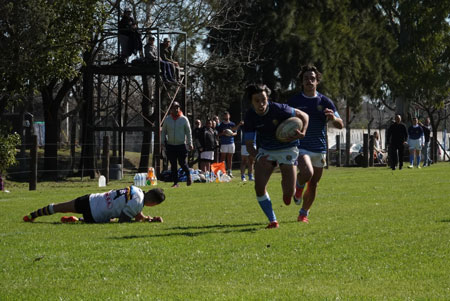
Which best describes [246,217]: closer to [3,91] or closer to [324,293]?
[324,293]

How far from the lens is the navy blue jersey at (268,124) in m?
10.4

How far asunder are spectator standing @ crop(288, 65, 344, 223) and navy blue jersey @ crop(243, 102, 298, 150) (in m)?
0.83

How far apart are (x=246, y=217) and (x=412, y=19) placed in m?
40.2

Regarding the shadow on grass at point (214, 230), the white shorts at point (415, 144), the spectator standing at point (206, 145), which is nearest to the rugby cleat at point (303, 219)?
the shadow on grass at point (214, 230)

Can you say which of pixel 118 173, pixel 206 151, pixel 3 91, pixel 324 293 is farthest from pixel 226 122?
pixel 324 293

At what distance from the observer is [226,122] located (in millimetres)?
26531

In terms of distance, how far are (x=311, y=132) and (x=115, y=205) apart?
10.1 feet

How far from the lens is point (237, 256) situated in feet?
26.8

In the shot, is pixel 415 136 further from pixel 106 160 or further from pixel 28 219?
pixel 28 219

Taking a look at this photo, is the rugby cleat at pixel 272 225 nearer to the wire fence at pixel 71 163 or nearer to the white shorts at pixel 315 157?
the white shorts at pixel 315 157

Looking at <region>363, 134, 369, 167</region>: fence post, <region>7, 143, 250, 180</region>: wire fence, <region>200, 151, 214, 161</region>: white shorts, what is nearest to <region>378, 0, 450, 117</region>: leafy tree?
<region>363, 134, 369, 167</region>: fence post

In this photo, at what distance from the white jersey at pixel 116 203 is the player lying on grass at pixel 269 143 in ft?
6.63

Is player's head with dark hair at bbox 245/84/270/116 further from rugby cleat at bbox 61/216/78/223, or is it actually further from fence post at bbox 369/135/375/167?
fence post at bbox 369/135/375/167

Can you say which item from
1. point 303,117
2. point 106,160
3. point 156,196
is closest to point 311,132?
point 303,117
